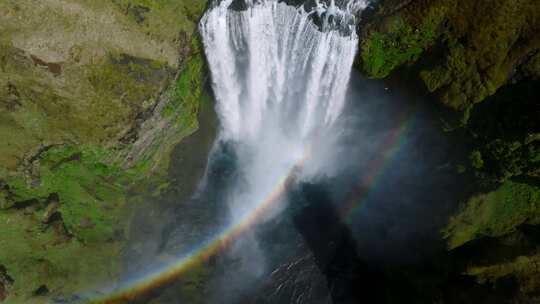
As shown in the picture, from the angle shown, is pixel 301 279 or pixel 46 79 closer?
pixel 46 79

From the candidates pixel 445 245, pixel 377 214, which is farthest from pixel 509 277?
pixel 377 214

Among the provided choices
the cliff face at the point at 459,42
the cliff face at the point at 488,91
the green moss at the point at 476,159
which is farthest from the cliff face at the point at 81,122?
the green moss at the point at 476,159

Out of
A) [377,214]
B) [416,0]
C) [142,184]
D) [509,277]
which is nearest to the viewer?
[416,0]

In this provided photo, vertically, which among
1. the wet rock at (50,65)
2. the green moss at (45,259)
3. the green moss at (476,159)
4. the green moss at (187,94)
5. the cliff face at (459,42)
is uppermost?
the wet rock at (50,65)

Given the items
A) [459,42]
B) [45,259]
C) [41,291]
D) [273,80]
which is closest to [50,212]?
[45,259]

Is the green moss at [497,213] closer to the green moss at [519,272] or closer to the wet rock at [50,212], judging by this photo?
the green moss at [519,272]

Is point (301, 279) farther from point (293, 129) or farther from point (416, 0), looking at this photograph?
point (416, 0)
